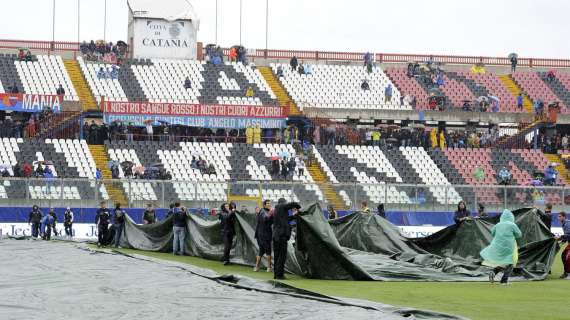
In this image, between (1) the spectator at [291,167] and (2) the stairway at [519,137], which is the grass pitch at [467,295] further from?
(2) the stairway at [519,137]

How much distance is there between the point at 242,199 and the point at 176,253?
437 inches

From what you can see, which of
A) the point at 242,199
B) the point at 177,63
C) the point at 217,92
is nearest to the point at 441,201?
the point at 242,199

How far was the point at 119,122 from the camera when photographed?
184ft

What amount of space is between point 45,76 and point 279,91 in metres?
12.5

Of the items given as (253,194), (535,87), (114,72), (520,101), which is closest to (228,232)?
(253,194)

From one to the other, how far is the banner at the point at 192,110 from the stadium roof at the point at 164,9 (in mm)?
10658

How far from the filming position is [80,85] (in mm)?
59531

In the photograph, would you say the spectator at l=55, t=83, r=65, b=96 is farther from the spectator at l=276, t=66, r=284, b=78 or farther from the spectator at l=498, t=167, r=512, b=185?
the spectator at l=498, t=167, r=512, b=185

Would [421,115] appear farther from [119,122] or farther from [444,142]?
[119,122]

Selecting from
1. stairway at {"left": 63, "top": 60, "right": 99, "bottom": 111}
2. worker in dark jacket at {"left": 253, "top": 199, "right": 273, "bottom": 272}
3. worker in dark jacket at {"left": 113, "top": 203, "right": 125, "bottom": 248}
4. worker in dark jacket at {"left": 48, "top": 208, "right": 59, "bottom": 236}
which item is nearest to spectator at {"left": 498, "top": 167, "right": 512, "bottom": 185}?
stairway at {"left": 63, "top": 60, "right": 99, "bottom": 111}

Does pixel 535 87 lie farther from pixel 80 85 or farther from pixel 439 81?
pixel 80 85

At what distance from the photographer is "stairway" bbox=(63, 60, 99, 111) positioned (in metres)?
57.1

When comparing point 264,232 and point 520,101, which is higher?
point 520,101

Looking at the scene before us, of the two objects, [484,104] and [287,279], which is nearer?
[287,279]
